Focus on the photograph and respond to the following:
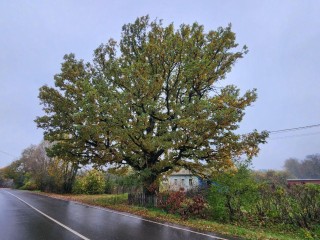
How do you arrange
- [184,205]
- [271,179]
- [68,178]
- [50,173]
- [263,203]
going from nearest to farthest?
[263,203] < [184,205] < [271,179] < [68,178] < [50,173]

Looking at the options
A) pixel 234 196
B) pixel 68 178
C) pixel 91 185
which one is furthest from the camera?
pixel 68 178

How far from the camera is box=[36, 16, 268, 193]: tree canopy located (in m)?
16.4

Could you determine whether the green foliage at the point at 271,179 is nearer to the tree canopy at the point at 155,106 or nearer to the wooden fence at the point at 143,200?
A: the tree canopy at the point at 155,106

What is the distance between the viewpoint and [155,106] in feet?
57.4

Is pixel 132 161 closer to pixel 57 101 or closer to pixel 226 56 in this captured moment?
pixel 57 101

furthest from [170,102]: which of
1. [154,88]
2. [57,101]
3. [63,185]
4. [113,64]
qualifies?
[63,185]

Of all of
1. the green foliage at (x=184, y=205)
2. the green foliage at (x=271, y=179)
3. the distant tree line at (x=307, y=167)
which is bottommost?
the green foliage at (x=184, y=205)

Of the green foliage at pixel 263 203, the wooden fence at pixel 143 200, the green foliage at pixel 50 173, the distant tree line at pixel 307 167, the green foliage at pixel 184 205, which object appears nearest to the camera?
the green foliage at pixel 263 203

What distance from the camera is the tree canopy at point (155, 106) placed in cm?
1639

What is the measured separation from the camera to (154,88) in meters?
17.5

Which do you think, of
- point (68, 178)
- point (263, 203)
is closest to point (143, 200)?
point (263, 203)

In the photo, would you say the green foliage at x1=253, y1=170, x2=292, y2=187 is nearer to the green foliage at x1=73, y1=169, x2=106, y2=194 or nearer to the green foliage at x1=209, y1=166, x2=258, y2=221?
the green foliage at x1=209, y1=166, x2=258, y2=221

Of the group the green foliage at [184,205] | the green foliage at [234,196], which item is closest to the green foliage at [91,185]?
the green foliage at [184,205]

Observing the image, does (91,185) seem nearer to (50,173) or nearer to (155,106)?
(50,173)
